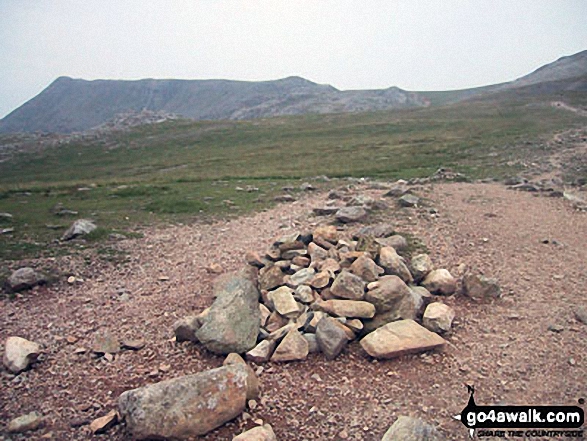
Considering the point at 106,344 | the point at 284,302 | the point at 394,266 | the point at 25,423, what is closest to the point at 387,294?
the point at 394,266

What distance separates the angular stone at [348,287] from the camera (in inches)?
340

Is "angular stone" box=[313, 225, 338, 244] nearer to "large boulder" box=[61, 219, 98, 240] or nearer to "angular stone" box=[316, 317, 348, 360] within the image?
"angular stone" box=[316, 317, 348, 360]

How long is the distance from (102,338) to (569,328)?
983 centimetres

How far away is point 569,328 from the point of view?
8188 mm

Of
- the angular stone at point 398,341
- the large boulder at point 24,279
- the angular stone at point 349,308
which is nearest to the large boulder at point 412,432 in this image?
the angular stone at point 398,341

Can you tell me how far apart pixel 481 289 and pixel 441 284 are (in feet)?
3.13

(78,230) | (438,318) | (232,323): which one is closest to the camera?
(232,323)

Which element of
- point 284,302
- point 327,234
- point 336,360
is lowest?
point 336,360

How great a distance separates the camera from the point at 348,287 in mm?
8688

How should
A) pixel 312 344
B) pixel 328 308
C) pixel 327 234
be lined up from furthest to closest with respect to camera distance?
pixel 327 234, pixel 328 308, pixel 312 344

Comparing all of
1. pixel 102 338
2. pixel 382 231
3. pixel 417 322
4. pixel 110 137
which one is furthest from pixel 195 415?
pixel 110 137

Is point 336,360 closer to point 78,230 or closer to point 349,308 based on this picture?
point 349,308

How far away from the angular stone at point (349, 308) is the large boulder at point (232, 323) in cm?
153

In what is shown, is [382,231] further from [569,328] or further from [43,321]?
[43,321]
